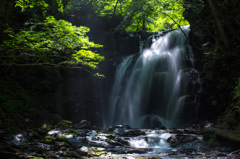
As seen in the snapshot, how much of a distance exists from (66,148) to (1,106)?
5.70 m

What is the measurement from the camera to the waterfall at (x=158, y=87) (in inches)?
548

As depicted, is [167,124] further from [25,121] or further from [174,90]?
[25,121]

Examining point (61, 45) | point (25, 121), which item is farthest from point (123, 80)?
point (61, 45)

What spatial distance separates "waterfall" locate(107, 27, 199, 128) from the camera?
548 inches

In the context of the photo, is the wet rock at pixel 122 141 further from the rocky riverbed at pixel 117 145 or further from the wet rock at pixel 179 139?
the wet rock at pixel 179 139

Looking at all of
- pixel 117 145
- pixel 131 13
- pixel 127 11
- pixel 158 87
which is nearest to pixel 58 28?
pixel 117 145

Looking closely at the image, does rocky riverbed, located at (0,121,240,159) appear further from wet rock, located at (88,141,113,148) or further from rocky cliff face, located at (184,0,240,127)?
rocky cliff face, located at (184,0,240,127)

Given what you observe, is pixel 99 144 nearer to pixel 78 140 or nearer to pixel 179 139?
pixel 78 140

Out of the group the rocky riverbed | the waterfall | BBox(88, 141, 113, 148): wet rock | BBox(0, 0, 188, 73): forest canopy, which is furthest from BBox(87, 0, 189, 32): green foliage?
BBox(88, 141, 113, 148): wet rock

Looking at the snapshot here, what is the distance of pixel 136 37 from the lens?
21828mm

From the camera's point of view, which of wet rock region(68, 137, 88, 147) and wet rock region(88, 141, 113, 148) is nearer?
wet rock region(88, 141, 113, 148)

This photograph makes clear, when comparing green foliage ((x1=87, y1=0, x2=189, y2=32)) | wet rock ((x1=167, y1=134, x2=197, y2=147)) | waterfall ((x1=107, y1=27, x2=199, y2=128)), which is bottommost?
wet rock ((x1=167, y1=134, x2=197, y2=147))

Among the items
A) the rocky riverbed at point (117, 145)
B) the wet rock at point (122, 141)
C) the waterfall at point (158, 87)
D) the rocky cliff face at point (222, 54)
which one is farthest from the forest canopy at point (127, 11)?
the wet rock at point (122, 141)

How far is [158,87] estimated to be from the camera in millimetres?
15719
